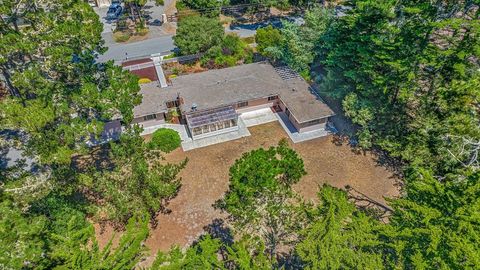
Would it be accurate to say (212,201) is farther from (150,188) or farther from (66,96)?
(66,96)

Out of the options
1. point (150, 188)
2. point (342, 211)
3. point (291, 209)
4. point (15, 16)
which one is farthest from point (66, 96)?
point (342, 211)

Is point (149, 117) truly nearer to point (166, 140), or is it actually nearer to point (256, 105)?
point (166, 140)

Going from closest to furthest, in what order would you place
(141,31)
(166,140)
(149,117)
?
1. (166,140)
2. (149,117)
3. (141,31)

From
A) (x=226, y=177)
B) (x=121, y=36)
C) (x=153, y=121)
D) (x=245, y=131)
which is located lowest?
(x=226, y=177)

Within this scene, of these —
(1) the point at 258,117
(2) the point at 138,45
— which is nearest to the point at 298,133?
(1) the point at 258,117

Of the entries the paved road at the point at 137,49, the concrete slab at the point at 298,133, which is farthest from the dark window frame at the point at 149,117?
the paved road at the point at 137,49
